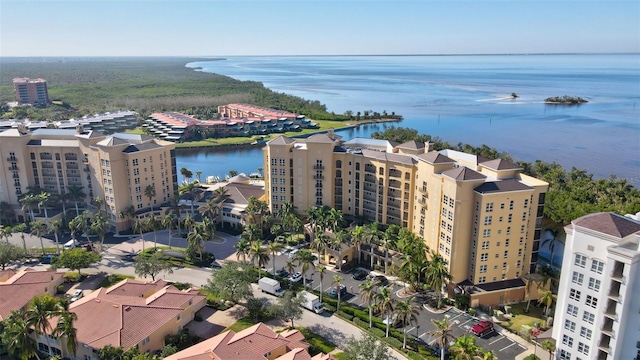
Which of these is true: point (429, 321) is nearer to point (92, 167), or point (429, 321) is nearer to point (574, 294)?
point (574, 294)

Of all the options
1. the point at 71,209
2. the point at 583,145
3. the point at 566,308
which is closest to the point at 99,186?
the point at 71,209

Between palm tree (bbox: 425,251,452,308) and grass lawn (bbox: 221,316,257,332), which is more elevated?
palm tree (bbox: 425,251,452,308)

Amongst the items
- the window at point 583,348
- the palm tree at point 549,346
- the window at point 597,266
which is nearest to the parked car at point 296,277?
the palm tree at point 549,346

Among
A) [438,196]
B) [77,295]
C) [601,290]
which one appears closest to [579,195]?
[438,196]

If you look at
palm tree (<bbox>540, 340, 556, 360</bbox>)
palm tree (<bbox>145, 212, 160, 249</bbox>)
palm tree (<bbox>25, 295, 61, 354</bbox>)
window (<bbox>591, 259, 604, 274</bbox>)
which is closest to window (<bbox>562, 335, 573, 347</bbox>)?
palm tree (<bbox>540, 340, 556, 360</bbox>)

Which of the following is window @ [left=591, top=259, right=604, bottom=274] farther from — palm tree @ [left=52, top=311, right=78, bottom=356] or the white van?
the white van

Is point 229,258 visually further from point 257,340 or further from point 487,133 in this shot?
point 487,133
